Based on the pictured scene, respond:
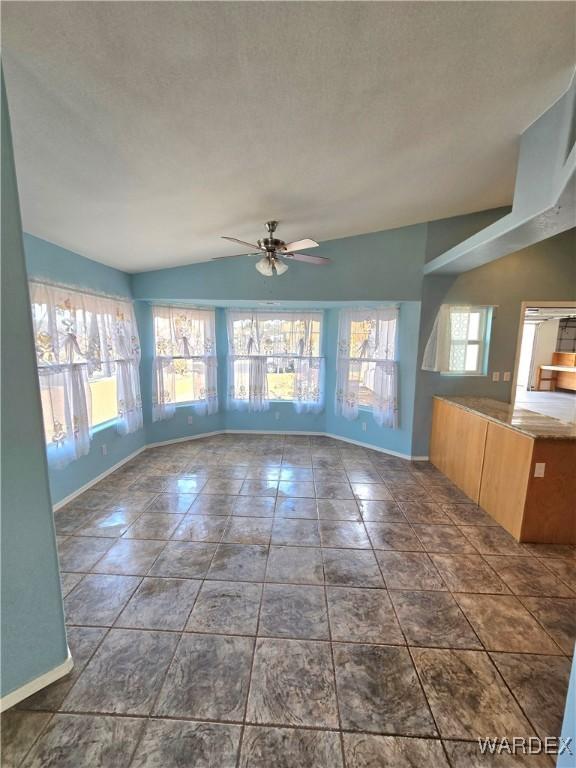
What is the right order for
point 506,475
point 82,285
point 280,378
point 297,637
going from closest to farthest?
point 297,637
point 506,475
point 82,285
point 280,378

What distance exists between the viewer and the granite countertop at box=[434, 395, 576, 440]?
2.29 m

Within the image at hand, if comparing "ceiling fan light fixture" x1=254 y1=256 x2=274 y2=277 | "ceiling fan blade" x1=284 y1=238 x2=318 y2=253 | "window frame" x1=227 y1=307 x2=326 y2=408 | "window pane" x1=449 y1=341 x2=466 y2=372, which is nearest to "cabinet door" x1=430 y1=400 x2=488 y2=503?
"window pane" x1=449 y1=341 x2=466 y2=372

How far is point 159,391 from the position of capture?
4.34 meters

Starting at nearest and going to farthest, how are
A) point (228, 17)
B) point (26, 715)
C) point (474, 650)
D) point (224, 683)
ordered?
point (228, 17) → point (26, 715) → point (224, 683) → point (474, 650)

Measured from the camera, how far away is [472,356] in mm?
3826

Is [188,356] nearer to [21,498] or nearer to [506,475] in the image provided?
[21,498]

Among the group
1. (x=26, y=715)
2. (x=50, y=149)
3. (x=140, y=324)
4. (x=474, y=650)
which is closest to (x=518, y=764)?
(x=474, y=650)

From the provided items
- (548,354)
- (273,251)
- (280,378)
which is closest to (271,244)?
(273,251)

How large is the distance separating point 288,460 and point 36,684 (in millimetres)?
2914

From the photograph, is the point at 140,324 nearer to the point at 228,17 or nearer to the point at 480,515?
the point at 228,17

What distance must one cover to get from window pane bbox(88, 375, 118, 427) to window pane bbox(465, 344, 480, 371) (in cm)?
435

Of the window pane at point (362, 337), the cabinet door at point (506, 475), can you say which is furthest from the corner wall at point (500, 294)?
the cabinet door at point (506, 475)

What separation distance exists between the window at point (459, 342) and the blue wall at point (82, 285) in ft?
12.7

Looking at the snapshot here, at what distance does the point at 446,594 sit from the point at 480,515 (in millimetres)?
1182
